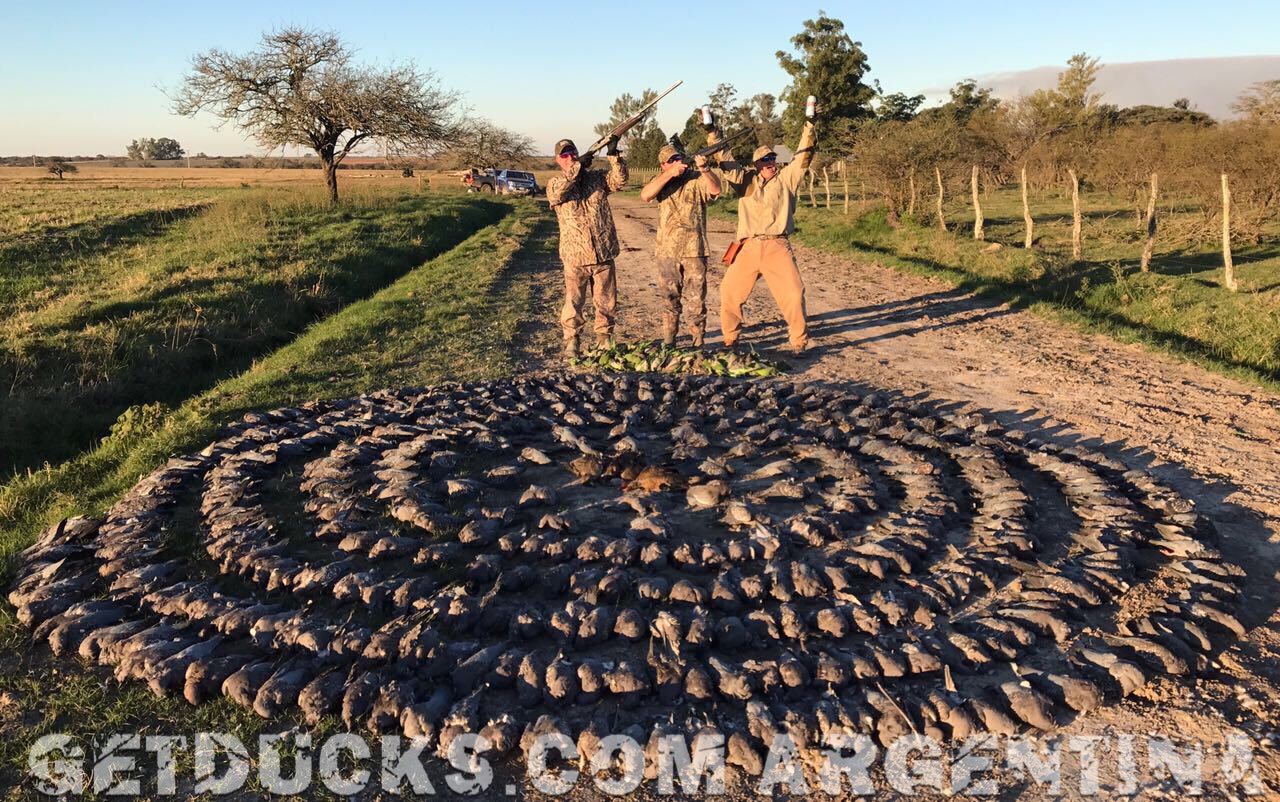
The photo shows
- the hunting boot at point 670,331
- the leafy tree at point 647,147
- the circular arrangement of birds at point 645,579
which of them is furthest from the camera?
the leafy tree at point 647,147

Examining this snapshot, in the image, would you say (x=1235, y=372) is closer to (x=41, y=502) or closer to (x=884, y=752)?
(x=884, y=752)

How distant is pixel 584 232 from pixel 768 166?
7.96ft

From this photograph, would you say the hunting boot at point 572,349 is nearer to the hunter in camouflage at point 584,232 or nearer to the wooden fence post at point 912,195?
the hunter in camouflage at point 584,232

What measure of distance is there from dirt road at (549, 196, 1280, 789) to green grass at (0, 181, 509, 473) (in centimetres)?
621

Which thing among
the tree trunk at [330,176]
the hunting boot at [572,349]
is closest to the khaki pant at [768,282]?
the hunting boot at [572,349]

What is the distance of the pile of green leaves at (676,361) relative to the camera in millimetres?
9180

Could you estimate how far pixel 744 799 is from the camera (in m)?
3.05

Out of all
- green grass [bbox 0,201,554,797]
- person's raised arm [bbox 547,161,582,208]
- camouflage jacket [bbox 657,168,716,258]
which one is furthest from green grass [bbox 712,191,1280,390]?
green grass [bbox 0,201,554,797]

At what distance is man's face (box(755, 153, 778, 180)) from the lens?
9.42 meters

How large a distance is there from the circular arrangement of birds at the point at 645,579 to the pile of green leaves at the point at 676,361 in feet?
6.24

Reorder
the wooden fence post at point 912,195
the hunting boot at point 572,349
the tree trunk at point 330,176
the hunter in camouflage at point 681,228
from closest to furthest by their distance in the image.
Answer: the hunter in camouflage at point 681,228
the hunting boot at point 572,349
the wooden fence post at point 912,195
the tree trunk at point 330,176

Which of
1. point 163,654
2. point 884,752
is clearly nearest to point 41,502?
point 163,654

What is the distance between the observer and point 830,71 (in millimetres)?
35594

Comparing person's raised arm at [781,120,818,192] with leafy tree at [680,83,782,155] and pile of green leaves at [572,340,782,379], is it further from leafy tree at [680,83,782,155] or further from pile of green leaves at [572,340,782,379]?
leafy tree at [680,83,782,155]
